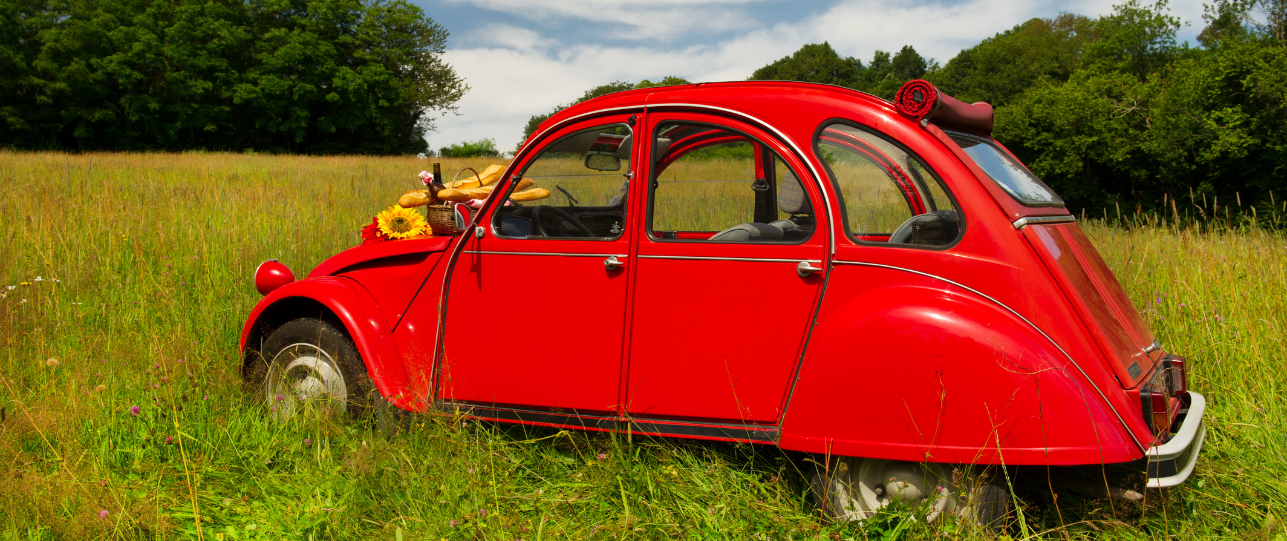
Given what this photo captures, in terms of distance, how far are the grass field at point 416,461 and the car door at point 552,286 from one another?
0.80 ft

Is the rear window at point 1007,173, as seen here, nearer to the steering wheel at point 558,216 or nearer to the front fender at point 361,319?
the steering wheel at point 558,216

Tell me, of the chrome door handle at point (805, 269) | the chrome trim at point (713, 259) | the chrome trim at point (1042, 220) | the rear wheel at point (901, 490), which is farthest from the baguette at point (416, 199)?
the chrome trim at point (1042, 220)

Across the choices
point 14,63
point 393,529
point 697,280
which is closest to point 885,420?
point 697,280

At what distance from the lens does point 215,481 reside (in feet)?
10.9

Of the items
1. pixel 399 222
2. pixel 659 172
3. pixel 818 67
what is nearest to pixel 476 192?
pixel 399 222

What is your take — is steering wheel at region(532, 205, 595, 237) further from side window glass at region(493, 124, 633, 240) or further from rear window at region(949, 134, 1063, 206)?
rear window at region(949, 134, 1063, 206)

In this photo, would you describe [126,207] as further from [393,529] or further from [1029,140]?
Answer: [1029,140]

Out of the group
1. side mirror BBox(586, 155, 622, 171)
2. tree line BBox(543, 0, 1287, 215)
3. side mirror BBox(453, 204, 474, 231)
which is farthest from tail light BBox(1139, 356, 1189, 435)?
tree line BBox(543, 0, 1287, 215)

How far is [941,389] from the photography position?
2.38m

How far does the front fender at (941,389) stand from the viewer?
230 cm

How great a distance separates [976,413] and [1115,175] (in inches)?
2018

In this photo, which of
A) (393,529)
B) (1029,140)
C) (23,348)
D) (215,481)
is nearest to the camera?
(393,529)

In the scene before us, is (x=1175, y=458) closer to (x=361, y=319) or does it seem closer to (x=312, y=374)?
(x=361, y=319)

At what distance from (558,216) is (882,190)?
4.89 feet
